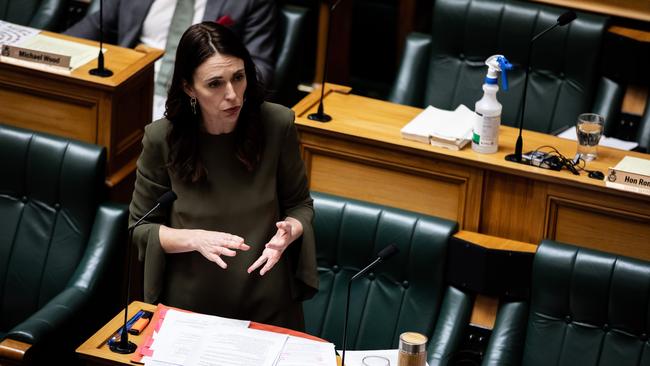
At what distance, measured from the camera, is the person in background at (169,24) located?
4062 millimetres

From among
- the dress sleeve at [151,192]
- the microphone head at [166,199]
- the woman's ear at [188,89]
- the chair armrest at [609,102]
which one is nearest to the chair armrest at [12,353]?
the dress sleeve at [151,192]

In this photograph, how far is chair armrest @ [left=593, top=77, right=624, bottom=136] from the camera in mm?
3811

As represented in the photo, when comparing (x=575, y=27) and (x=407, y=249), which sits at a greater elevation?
(x=575, y=27)

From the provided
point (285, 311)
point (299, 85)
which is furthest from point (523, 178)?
point (299, 85)

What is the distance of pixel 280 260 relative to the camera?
7.82 ft

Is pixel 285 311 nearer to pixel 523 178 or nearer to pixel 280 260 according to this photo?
pixel 280 260

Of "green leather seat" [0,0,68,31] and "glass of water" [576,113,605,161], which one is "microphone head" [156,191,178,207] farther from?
"green leather seat" [0,0,68,31]

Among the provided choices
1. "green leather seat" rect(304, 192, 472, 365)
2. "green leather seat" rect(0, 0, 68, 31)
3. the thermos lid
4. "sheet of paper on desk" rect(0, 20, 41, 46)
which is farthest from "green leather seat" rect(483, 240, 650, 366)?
"green leather seat" rect(0, 0, 68, 31)

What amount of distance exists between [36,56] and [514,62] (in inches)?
62.8

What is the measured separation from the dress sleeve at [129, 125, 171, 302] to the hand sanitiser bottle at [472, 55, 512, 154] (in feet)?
3.54

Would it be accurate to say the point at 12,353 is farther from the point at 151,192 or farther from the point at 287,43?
the point at 287,43

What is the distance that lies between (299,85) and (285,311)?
2343 millimetres

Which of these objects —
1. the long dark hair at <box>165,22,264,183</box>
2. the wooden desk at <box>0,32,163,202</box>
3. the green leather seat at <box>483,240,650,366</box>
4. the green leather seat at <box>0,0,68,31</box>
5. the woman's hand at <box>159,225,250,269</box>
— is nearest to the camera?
the woman's hand at <box>159,225,250,269</box>

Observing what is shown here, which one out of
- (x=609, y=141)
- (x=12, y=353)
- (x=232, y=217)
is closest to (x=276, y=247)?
(x=232, y=217)
